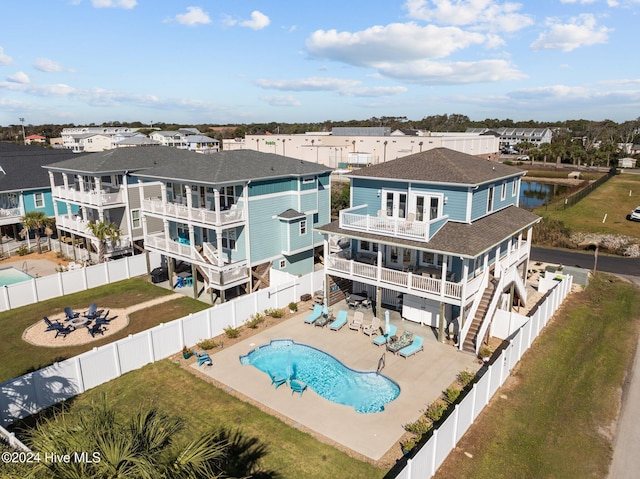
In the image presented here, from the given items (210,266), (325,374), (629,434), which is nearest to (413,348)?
(325,374)

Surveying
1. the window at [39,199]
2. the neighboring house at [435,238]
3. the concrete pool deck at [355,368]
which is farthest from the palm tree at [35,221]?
the neighboring house at [435,238]

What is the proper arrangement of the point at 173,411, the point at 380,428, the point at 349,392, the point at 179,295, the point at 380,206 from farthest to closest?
the point at 179,295 < the point at 380,206 < the point at 349,392 < the point at 173,411 < the point at 380,428

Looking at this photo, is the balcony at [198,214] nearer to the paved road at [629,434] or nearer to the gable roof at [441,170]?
the gable roof at [441,170]

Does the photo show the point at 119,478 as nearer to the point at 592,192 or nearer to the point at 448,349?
the point at 448,349

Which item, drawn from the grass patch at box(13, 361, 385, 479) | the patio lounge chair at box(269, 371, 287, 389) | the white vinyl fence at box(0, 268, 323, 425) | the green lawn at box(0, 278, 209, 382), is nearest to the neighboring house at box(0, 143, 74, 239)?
the green lawn at box(0, 278, 209, 382)

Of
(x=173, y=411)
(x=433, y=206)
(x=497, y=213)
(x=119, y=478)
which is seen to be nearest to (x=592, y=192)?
(x=497, y=213)

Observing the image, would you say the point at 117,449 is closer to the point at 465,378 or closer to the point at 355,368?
the point at 355,368

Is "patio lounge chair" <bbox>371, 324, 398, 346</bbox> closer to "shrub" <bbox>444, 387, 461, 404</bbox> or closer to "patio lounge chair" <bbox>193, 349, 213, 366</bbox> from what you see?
"shrub" <bbox>444, 387, 461, 404</bbox>
